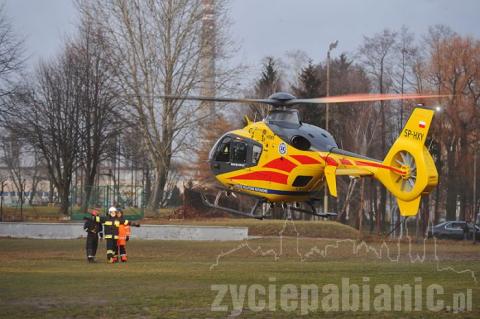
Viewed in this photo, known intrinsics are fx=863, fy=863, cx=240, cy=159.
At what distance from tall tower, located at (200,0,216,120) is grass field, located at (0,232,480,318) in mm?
23521

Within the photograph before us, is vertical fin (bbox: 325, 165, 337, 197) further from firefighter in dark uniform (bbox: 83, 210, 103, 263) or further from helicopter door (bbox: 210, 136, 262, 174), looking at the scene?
firefighter in dark uniform (bbox: 83, 210, 103, 263)

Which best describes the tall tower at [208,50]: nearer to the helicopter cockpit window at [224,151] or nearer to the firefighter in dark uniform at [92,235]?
the firefighter in dark uniform at [92,235]

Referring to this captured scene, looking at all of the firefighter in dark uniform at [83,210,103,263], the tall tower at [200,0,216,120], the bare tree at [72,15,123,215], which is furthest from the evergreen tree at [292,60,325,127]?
the firefighter in dark uniform at [83,210,103,263]

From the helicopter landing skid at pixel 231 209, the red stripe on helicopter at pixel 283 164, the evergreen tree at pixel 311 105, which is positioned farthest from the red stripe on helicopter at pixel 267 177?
the evergreen tree at pixel 311 105

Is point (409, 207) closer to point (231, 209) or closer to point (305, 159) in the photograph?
point (305, 159)

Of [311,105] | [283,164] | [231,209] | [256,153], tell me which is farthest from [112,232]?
[311,105]

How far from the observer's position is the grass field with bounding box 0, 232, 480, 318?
18.5 meters

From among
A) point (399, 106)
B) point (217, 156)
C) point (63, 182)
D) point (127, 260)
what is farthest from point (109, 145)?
point (217, 156)

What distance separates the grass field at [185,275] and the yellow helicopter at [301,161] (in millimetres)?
2606

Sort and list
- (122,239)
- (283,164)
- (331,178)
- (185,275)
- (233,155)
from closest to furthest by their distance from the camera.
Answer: (185,275) < (331,178) < (283,164) < (233,155) < (122,239)

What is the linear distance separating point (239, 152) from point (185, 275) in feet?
16.1

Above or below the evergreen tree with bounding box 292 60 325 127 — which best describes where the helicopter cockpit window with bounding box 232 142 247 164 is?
below

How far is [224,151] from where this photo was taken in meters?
29.6

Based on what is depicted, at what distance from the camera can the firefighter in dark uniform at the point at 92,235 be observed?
32.5 metres
